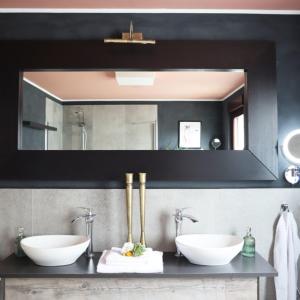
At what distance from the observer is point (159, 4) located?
225 centimetres

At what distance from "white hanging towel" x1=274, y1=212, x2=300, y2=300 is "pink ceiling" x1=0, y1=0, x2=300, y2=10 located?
1394 mm

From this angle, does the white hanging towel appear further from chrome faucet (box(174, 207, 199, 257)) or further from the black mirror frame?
chrome faucet (box(174, 207, 199, 257))

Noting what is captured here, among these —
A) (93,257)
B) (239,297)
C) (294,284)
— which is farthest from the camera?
(294,284)

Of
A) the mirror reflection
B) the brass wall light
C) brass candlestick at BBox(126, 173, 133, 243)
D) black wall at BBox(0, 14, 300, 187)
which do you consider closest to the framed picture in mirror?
the mirror reflection

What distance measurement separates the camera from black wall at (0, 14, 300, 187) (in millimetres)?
2307

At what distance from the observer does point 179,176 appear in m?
2.23

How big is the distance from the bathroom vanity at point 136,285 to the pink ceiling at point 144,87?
1079 mm

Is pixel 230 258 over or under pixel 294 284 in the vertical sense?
over

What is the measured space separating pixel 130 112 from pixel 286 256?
4.57ft

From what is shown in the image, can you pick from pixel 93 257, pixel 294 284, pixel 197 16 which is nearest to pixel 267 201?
pixel 294 284

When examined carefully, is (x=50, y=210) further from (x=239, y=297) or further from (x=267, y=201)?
(x=267, y=201)

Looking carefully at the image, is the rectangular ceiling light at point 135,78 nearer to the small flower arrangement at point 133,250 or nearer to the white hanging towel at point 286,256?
Result: the small flower arrangement at point 133,250

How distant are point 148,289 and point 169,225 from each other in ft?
1.78

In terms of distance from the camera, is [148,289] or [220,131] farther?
[220,131]
